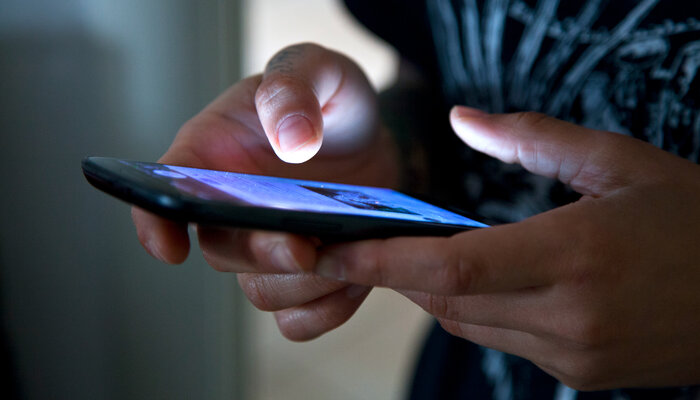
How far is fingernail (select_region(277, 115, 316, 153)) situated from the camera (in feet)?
1.56

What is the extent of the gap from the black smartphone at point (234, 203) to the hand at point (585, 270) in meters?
0.02

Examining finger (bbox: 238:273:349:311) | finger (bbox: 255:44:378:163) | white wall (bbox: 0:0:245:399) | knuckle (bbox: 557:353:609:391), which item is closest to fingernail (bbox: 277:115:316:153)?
finger (bbox: 255:44:378:163)

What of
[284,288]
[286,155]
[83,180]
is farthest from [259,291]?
[83,180]

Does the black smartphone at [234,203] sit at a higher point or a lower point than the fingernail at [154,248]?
higher

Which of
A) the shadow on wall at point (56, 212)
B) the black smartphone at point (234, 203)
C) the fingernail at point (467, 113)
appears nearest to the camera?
the black smartphone at point (234, 203)

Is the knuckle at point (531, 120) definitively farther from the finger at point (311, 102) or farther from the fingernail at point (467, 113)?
the finger at point (311, 102)

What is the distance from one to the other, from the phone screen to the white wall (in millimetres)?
709

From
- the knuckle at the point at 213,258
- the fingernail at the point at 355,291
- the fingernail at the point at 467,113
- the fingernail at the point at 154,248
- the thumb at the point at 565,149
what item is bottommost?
the fingernail at the point at 355,291

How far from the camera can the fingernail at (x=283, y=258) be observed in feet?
1.01

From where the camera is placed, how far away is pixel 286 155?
0.49 meters

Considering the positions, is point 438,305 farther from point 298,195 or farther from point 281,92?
point 281,92

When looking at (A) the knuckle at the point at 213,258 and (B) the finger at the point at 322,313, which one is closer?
(A) the knuckle at the point at 213,258

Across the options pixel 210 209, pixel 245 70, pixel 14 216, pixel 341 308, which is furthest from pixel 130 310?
pixel 210 209

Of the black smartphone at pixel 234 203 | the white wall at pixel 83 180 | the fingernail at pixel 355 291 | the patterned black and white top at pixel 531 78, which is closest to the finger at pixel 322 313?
the fingernail at pixel 355 291
